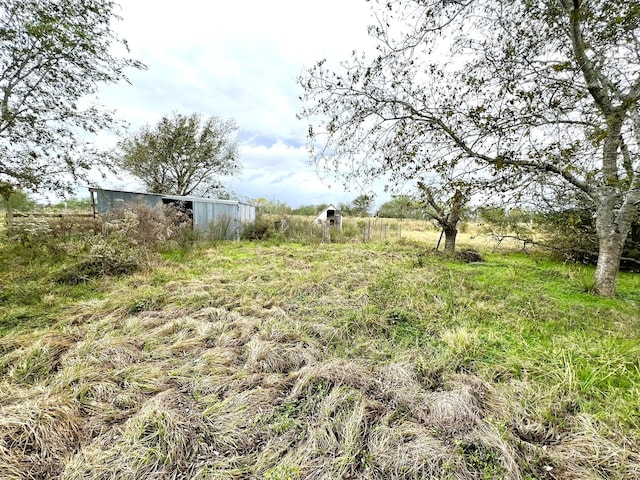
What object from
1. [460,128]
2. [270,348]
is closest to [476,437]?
[270,348]

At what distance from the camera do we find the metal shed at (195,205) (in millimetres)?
10422

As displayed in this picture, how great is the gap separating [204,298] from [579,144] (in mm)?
5681

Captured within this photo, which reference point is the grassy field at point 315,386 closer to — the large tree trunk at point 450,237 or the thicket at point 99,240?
the thicket at point 99,240

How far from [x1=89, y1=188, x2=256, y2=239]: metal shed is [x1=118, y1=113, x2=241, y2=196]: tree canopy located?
5569mm

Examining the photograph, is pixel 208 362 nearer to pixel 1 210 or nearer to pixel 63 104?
pixel 63 104

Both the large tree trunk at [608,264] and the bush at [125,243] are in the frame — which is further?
the bush at [125,243]

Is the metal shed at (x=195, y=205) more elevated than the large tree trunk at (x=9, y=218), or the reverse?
the metal shed at (x=195, y=205)

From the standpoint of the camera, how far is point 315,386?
7.18 feet

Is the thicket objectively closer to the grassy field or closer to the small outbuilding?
the grassy field

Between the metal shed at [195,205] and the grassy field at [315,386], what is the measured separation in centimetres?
712

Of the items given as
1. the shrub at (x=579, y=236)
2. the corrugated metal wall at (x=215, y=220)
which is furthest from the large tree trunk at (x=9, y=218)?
the shrub at (x=579, y=236)

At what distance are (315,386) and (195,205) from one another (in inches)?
437

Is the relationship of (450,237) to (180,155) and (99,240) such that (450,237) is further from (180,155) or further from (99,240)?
(180,155)

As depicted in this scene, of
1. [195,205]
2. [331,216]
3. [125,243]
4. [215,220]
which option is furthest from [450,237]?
[195,205]
